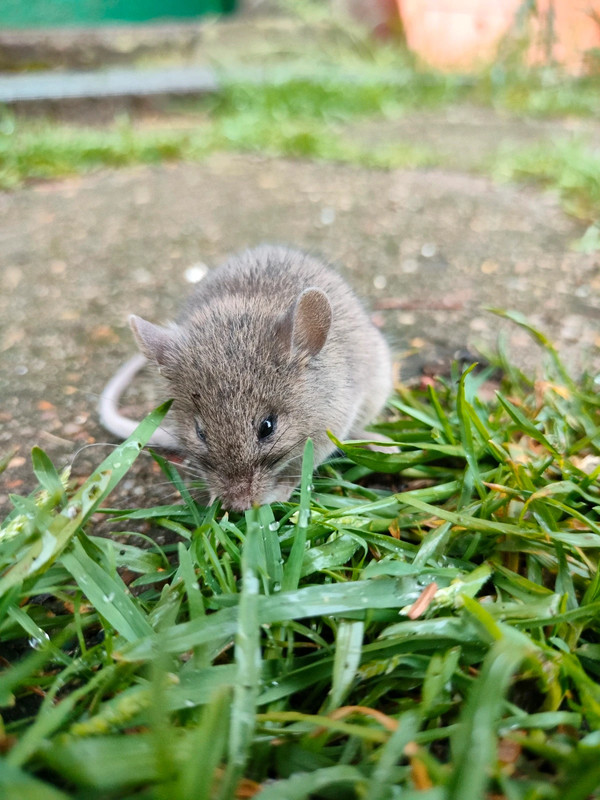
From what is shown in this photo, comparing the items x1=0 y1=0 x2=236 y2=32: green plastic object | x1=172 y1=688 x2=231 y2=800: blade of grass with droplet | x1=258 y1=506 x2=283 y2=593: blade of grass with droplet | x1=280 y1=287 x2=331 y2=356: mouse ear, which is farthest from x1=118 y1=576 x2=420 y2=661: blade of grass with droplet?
x1=0 y1=0 x2=236 y2=32: green plastic object

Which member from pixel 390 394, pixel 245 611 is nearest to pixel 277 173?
pixel 390 394

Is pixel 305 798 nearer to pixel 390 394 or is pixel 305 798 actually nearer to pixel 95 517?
pixel 95 517

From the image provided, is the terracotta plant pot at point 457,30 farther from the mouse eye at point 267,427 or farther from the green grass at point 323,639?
the green grass at point 323,639

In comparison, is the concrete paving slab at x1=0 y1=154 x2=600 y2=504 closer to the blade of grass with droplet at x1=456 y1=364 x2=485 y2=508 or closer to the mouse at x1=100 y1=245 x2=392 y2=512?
the mouse at x1=100 y1=245 x2=392 y2=512

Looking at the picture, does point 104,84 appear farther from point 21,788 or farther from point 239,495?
point 21,788

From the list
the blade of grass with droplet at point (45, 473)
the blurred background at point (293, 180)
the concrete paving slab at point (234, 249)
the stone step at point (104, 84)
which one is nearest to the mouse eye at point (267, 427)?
the concrete paving slab at point (234, 249)
